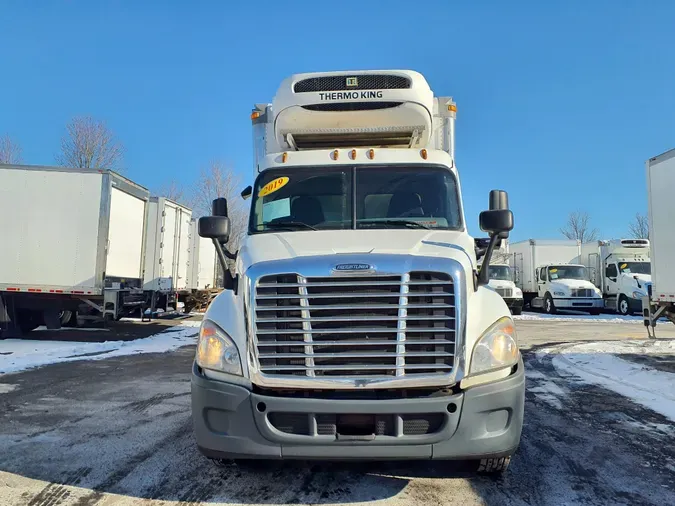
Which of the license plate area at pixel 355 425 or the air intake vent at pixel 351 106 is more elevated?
the air intake vent at pixel 351 106

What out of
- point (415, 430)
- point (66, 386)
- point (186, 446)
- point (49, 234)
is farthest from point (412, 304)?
point (49, 234)

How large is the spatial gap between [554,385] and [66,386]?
23.4 ft

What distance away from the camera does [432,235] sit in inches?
157

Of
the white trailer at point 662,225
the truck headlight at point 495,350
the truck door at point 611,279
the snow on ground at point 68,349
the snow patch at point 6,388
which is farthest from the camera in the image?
the truck door at point 611,279

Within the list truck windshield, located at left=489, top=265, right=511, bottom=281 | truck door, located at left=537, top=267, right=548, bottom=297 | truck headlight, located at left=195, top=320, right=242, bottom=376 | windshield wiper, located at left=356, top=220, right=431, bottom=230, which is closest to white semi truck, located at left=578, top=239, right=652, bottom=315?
truck door, located at left=537, top=267, right=548, bottom=297

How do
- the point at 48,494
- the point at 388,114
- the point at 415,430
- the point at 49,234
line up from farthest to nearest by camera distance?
the point at 49,234 → the point at 388,114 → the point at 48,494 → the point at 415,430

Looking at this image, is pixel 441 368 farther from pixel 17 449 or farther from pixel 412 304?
pixel 17 449

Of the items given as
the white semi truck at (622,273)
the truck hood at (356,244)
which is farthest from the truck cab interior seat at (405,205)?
the white semi truck at (622,273)

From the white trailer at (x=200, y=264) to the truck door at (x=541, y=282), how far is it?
53.6 feet

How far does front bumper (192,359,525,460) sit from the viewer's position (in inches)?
116

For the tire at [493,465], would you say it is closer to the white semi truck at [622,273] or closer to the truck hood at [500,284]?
the truck hood at [500,284]

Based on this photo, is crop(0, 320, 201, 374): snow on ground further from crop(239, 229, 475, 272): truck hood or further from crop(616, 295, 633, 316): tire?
crop(616, 295, 633, 316): tire

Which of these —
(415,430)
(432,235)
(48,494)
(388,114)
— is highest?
(388,114)

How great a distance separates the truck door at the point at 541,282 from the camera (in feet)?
80.2
